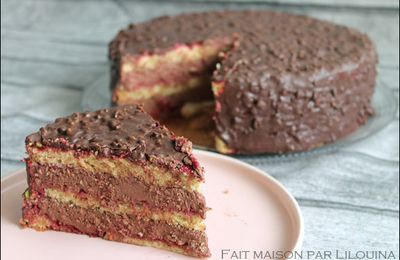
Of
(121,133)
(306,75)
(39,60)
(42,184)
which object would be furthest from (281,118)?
(39,60)

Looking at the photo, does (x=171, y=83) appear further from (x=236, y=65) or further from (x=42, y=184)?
(x=42, y=184)

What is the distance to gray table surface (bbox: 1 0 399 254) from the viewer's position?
3449 millimetres

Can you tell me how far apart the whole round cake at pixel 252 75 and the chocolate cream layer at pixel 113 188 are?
99 centimetres

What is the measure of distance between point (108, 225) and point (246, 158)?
1.03 m

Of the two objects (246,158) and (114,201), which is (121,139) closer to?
(114,201)

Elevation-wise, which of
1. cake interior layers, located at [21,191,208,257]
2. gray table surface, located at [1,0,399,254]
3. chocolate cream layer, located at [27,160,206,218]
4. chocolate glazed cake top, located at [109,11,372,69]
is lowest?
gray table surface, located at [1,0,399,254]

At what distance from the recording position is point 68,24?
239 inches

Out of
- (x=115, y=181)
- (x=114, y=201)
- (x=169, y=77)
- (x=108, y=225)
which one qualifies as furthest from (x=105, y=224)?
(x=169, y=77)

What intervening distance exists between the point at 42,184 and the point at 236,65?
1.41m

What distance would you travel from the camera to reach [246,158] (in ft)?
12.6

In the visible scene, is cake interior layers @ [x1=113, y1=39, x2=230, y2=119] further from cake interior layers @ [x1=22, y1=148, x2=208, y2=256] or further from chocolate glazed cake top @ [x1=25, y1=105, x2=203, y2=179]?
cake interior layers @ [x1=22, y1=148, x2=208, y2=256]

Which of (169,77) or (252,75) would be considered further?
(169,77)

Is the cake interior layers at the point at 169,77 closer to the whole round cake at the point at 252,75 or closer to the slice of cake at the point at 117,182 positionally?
the whole round cake at the point at 252,75

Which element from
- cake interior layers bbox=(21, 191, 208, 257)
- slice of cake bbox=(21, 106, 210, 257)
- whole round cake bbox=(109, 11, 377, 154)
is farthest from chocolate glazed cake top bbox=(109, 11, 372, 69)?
cake interior layers bbox=(21, 191, 208, 257)
